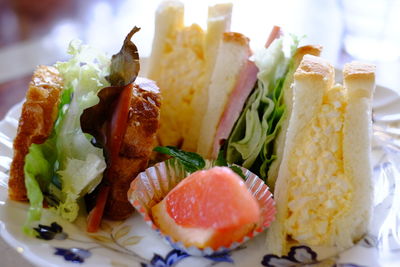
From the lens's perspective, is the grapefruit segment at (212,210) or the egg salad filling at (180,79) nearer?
the grapefruit segment at (212,210)

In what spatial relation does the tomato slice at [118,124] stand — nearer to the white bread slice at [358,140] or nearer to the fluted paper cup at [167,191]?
the fluted paper cup at [167,191]

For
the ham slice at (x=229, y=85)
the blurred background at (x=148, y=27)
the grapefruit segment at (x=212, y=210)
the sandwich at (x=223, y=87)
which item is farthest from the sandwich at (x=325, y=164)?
the blurred background at (x=148, y=27)

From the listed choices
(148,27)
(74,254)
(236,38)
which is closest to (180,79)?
(236,38)

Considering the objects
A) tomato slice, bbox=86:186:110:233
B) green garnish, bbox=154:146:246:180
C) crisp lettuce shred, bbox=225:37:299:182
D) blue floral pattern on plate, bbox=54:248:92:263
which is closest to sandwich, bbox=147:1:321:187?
crisp lettuce shred, bbox=225:37:299:182

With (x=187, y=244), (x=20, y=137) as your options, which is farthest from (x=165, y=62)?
(x=187, y=244)

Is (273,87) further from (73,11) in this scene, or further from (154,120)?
(73,11)

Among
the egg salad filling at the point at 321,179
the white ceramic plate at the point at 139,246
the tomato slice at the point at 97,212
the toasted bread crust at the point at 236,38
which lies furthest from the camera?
the toasted bread crust at the point at 236,38
